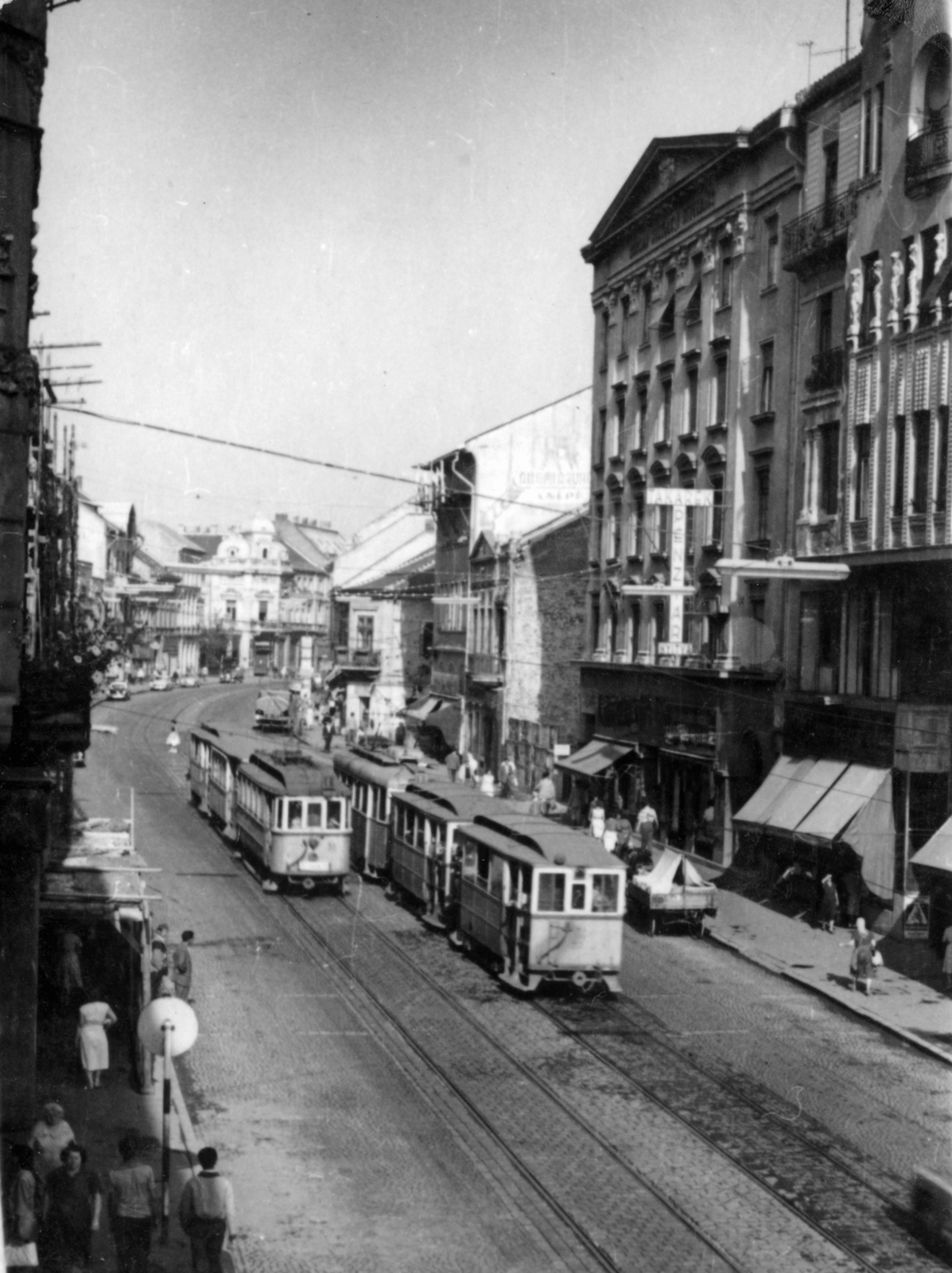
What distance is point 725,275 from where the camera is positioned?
122 feet

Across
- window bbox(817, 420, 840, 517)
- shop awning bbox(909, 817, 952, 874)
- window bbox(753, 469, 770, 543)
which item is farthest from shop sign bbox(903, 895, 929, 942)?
window bbox(753, 469, 770, 543)

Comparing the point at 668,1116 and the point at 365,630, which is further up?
the point at 365,630

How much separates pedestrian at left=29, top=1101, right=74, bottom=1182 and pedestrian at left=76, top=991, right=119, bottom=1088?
315cm

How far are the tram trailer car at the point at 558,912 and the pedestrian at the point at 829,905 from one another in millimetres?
7310

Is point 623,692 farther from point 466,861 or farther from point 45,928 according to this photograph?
point 45,928

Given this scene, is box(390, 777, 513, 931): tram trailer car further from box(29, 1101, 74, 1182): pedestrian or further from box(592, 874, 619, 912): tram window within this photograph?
box(29, 1101, 74, 1182): pedestrian

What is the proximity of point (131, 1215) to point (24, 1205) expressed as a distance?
911mm

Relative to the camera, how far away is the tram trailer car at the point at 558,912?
21906 mm

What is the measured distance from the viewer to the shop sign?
26969mm

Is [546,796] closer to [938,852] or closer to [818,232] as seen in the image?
[818,232]

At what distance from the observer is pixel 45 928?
21078mm

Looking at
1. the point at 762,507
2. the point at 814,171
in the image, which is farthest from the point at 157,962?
the point at 814,171

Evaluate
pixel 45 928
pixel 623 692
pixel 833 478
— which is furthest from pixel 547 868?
pixel 623 692

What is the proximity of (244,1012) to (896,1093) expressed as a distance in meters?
9.02
